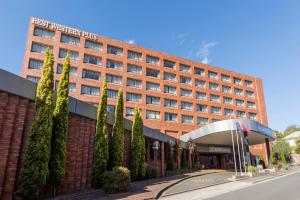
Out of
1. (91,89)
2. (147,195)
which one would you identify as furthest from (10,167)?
(91,89)

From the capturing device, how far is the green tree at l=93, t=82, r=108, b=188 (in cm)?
1591

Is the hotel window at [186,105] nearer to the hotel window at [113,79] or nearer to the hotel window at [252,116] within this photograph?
the hotel window at [113,79]

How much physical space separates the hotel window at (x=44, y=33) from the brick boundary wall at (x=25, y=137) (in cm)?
2989

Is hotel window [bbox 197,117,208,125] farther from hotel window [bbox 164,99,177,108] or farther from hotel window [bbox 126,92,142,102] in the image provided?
hotel window [bbox 126,92,142,102]

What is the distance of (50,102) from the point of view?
489 inches

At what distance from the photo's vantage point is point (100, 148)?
16547 mm

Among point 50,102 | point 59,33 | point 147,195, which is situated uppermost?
point 59,33

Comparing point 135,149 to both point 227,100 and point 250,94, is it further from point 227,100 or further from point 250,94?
point 250,94

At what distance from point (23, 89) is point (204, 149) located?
129ft

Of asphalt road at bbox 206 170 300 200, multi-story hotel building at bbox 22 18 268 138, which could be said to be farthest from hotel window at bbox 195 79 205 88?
asphalt road at bbox 206 170 300 200

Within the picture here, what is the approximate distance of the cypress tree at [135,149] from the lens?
66.9 ft

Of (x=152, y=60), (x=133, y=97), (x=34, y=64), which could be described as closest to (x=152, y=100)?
(x=133, y=97)

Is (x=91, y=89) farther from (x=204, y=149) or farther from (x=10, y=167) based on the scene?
(x=10, y=167)

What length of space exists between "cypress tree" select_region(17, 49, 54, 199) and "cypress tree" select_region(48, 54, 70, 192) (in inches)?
27.7
